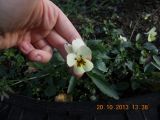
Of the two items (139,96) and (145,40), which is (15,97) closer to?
(139,96)

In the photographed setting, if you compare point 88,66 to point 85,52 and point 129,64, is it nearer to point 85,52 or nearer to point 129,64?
point 85,52

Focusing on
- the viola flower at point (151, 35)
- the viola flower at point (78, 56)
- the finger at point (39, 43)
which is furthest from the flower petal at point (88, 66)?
the viola flower at point (151, 35)

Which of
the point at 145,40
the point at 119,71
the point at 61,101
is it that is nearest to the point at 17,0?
the point at 61,101

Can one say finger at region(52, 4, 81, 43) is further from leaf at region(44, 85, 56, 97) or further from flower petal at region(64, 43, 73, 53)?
leaf at region(44, 85, 56, 97)

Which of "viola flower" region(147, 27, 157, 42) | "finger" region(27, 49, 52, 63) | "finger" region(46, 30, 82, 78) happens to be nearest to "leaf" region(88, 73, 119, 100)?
"finger" region(46, 30, 82, 78)

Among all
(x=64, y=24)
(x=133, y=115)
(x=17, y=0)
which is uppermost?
(x=17, y=0)
